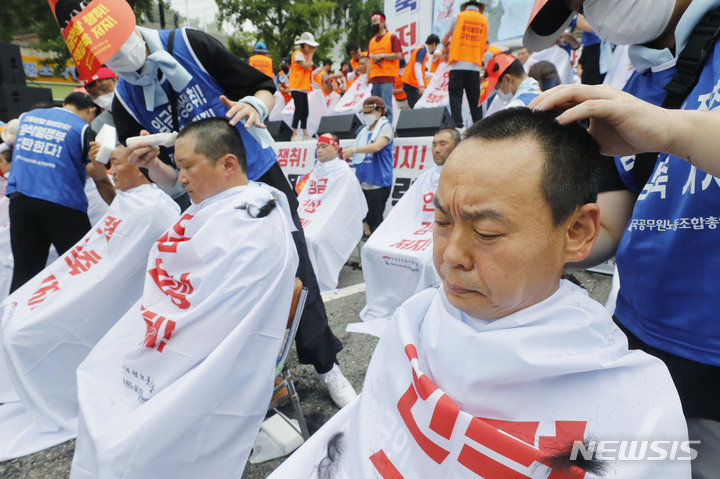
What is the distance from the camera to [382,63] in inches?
347

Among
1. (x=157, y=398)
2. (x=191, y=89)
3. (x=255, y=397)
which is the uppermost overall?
(x=191, y=89)

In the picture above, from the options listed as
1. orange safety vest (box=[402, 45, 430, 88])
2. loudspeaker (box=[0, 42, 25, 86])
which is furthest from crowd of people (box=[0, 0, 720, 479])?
loudspeaker (box=[0, 42, 25, 86])

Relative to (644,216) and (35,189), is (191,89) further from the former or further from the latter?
(644,216)

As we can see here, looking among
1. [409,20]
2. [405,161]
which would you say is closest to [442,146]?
[405,161]

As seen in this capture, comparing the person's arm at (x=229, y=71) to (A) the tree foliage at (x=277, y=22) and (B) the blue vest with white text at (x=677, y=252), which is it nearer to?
(B) the blue vest with white text at (x=677, y=252)

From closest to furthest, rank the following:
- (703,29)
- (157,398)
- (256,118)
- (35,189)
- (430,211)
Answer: (703,29), (157,398), (256,118), (35,189), (430,211)

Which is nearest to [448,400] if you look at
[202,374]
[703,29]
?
[703,29]

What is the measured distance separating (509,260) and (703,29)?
719 mm

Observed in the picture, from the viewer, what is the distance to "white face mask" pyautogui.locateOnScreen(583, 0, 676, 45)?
3.46 feet

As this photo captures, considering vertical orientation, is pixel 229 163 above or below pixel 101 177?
above

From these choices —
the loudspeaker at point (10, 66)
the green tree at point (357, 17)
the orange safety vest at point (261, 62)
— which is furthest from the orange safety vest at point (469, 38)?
the green tree at point (357, 17)

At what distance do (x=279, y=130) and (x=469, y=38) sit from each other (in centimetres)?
543

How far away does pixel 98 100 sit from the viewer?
3340 mm

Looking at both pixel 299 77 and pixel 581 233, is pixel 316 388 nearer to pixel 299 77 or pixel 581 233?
pixel 581 233
